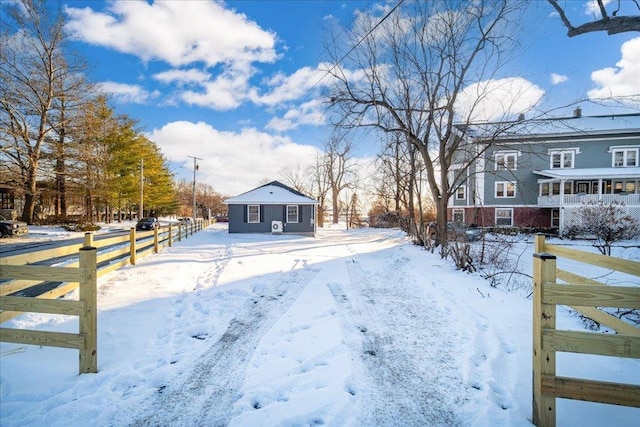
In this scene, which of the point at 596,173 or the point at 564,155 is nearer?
the point at 596,173

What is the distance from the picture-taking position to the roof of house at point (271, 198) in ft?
69.5

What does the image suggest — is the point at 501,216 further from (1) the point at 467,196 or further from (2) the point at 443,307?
(2) the point at 443,307

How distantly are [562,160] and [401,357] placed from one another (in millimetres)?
29319

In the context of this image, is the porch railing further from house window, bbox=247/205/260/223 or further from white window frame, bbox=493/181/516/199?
house window, bbox=247/205/260/223

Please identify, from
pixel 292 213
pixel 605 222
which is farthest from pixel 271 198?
pixel 605 222

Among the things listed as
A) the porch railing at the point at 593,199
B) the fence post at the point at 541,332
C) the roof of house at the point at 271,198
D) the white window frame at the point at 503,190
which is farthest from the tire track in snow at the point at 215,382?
the white window frame at the point at 503,190

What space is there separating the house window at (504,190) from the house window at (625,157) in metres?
7.73

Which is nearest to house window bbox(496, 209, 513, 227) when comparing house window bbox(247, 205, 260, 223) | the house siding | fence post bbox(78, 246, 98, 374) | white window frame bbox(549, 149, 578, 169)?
white window frame bbox(549, 149, 578, 169)

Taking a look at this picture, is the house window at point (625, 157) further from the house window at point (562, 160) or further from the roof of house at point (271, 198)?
the roof of house at point (271, 198)

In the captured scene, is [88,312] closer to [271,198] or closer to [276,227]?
[276,227]

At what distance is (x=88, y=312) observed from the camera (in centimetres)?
279

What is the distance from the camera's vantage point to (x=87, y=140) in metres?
23.5

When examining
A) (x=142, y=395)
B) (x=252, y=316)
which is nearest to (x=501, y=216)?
(x=252, y=316)

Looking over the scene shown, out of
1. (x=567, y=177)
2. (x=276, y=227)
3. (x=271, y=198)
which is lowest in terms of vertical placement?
(x=276, y=227)
